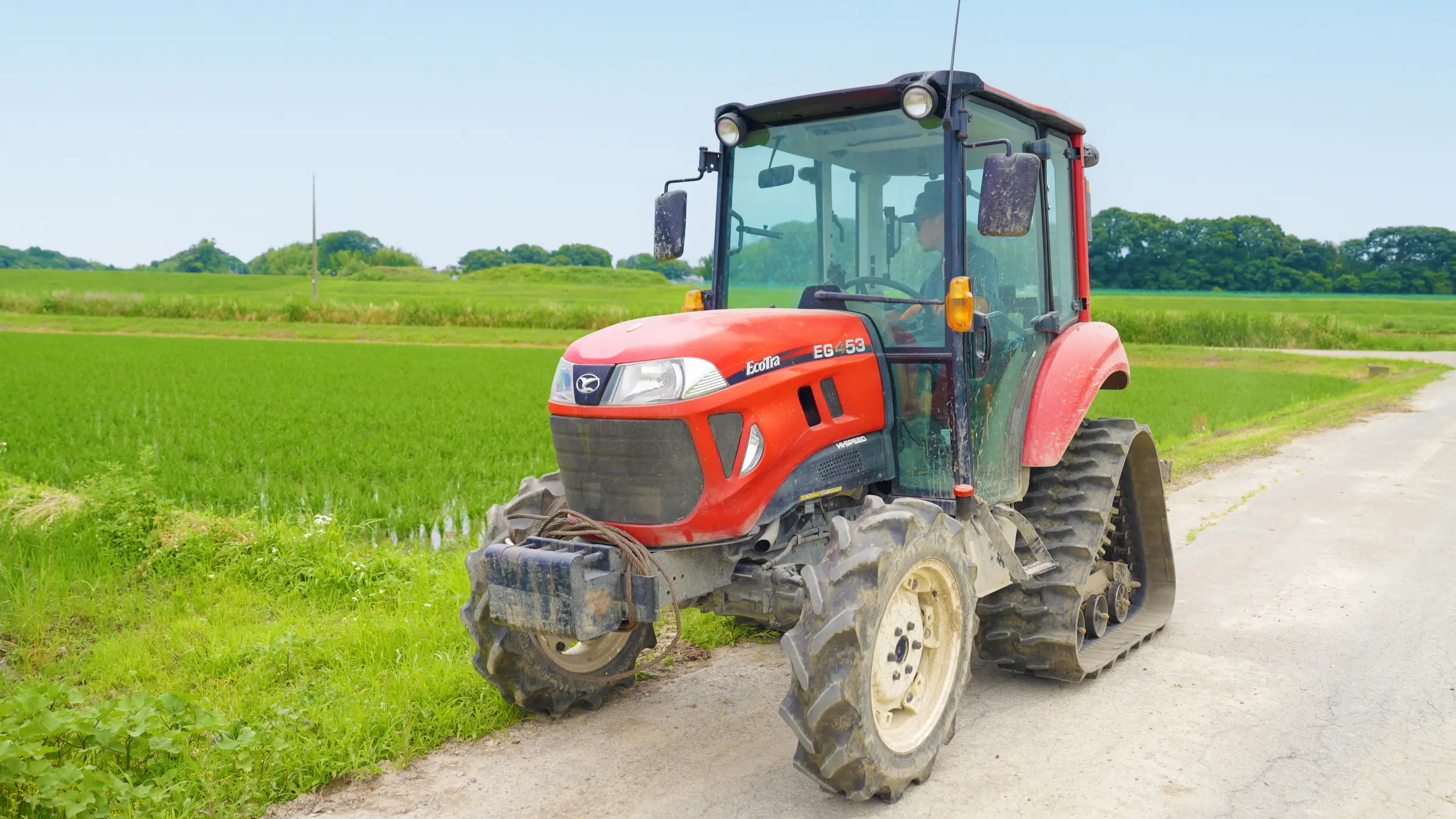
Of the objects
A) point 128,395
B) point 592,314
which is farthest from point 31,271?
point 128,395

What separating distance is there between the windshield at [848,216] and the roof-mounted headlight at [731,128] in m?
0.11

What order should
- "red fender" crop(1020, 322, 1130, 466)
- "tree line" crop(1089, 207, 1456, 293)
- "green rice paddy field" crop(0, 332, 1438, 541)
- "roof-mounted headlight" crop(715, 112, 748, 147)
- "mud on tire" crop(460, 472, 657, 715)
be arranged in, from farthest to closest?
"tree line" crop(1089, 207, 1456, 293) → "green rice paddy field" crop(0, 332, 1438, 541) → "red fender" crop(1020, 322, 1130, 466) → "roof-mounted headlight" crop(715, 112, 748, 147) → "mud on tire" crop(460, 472, 657, 715)

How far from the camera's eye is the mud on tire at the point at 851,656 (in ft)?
11.6

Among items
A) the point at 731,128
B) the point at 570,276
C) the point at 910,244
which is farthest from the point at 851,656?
the point at 570,276

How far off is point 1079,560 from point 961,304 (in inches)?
61.1

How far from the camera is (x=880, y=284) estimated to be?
15.3 feet

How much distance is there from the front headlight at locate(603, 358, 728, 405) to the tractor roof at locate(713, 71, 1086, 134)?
56.4 inches

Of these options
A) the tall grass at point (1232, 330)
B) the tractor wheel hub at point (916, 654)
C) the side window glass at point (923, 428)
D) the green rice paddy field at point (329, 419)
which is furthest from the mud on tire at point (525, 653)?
the tall grass at point (1232, 330)

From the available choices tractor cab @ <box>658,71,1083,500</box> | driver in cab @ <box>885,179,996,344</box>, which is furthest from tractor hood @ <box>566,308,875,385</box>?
tractor cab @ <box>658,71,1083,500</box>

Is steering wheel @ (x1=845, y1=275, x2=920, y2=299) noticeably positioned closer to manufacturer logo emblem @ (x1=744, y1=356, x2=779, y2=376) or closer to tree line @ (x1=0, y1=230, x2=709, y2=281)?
manufacturer logo emblem @ (x1=744, y1=356, x2=779, y2=376)

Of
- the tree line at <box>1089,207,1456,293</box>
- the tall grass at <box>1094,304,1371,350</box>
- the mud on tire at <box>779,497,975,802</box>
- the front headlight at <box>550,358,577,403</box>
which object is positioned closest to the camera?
the mud on tire at <box>779,497,975,802</box>

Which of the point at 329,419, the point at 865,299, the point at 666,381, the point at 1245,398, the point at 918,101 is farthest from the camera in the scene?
the point at 1245,398

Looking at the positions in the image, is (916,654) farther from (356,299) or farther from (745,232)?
(356,299)

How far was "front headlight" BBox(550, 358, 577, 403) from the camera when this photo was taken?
4.11 metres
